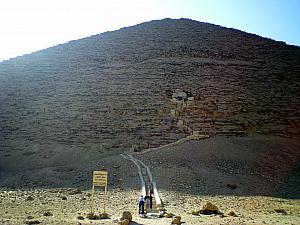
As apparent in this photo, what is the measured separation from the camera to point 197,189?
15.4m

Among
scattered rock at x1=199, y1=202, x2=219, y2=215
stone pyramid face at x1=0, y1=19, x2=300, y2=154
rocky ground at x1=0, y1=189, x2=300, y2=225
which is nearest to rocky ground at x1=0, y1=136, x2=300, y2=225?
rocky ground at x1=0, y1=189, x2=300, y2=225

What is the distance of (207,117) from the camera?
2448 centimetres

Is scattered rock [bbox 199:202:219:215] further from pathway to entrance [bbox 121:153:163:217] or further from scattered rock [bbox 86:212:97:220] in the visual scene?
scattered rock [bbox 86:212:97:220]

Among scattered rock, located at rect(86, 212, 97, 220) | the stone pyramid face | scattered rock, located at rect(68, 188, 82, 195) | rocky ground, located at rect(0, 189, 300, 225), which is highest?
the stone pyramid face

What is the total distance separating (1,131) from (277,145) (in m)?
14.1

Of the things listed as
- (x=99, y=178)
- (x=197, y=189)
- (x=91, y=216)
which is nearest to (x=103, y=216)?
(x=91, y=216)

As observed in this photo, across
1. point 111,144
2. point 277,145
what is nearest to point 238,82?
point 277,145

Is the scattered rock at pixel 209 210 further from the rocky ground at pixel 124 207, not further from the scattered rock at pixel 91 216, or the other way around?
the scattered rock at pixel 91 216

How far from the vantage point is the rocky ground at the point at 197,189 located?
1099 cm

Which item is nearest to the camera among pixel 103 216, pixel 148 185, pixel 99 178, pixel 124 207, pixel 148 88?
pixel 103 216

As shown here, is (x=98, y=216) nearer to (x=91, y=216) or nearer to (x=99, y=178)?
(x=91, y=216)

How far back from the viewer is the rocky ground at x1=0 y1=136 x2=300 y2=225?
11.0 meters

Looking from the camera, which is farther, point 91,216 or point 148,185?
point 148,185

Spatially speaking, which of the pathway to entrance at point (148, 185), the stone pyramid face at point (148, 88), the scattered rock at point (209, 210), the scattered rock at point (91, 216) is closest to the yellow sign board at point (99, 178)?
the scattered rock at point (91, 216)
